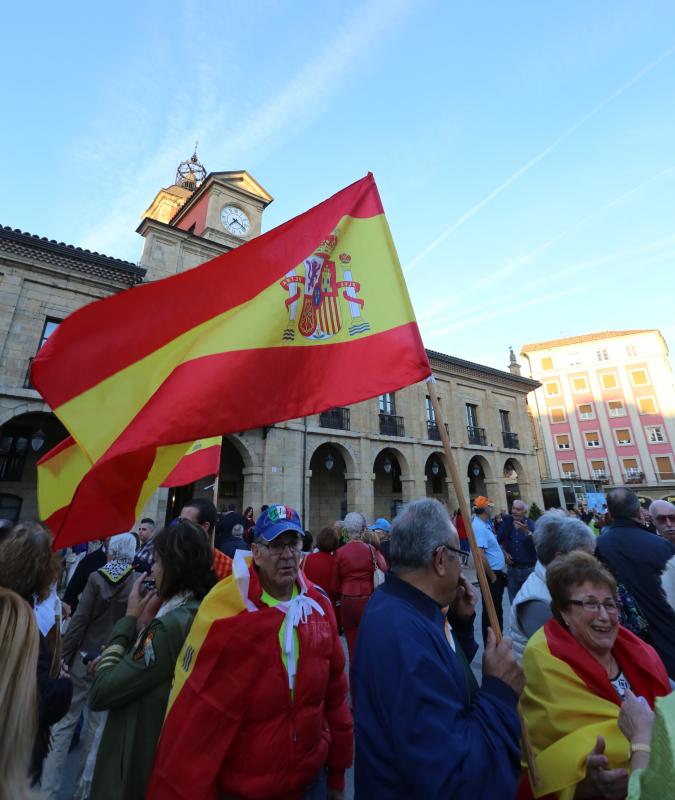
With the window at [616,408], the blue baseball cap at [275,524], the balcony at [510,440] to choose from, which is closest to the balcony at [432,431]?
the balcony at [510,440]

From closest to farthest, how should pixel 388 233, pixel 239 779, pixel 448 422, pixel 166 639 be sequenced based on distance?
pixel 239 779 < pixel 166 639 < pixel 388 233 < pixel 448 422

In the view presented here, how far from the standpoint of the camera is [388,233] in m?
3.00

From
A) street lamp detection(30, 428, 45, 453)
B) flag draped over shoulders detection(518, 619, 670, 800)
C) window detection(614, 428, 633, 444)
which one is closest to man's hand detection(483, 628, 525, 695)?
flag draped over shoulders detection(518, 619, 670, 800)

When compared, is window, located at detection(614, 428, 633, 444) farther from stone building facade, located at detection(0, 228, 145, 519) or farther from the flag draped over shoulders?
the flag draped over shoulders

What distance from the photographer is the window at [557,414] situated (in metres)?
43.0

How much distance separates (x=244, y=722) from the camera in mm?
1684

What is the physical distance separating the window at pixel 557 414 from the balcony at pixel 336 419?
34.1 m

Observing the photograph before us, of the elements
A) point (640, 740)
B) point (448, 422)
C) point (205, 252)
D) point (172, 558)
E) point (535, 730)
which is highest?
point (205, 252)

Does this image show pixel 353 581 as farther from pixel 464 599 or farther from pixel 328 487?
pixel 328 487

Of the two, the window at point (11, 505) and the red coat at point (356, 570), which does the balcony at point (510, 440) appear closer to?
the red coat at point (356, 570)

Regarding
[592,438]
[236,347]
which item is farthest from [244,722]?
[592,438]

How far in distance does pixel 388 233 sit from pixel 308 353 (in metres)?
1.13

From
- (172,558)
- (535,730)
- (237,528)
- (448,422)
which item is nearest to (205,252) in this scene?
(237,528)

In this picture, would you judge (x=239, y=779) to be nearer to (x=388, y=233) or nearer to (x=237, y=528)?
(x=388, y=233)
